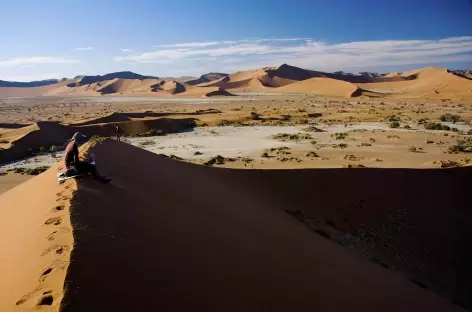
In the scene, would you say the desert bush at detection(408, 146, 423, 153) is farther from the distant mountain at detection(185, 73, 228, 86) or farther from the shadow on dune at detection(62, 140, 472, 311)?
the distant mountain at detection(185, 73, 228, 86)

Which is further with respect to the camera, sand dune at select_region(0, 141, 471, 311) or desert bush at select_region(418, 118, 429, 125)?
desert bush at select_region(418, 118, 429, 125)

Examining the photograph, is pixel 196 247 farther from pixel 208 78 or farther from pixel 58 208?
pixel 208 78

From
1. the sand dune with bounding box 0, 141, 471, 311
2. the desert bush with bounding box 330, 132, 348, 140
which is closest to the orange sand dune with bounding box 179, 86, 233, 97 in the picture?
the desert bush with bounding box 330, 132, 348, 140

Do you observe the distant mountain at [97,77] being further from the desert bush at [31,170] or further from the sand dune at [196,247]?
the sand dune at [196,247]

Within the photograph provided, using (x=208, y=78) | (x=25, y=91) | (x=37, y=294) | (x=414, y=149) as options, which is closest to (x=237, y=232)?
(x=37, y=294)

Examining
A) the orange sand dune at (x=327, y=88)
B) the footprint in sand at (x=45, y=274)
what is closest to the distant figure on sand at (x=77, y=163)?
Result: the footprint in sand at (x=45, y=274)

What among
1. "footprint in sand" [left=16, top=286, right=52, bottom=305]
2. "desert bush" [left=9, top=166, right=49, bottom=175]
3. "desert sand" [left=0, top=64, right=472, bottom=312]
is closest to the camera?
"footprint in sand" [left=16, top=286, right=52, bottom=305]
